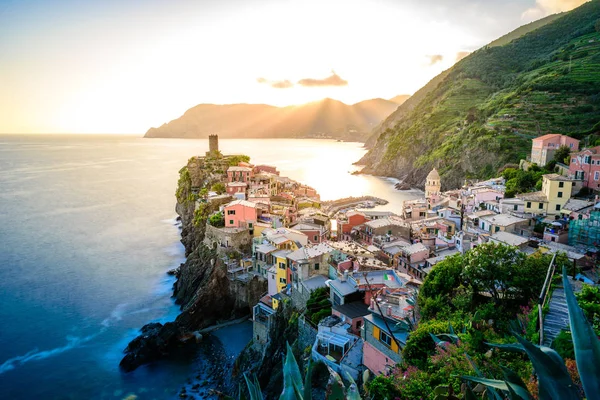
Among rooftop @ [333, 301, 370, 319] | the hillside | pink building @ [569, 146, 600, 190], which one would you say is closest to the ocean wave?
rooftop @ [333, 301, 370, 319]

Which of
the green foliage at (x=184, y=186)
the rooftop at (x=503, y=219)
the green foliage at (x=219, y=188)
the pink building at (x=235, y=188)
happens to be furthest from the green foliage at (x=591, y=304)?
the green foliage at (x=184, y=186)

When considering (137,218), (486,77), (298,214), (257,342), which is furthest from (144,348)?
(486,77)

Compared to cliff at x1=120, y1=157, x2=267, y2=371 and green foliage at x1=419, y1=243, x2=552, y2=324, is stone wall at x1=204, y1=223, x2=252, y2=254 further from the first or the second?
green foliage at x1=419, y1=243, x2=552, y2=324

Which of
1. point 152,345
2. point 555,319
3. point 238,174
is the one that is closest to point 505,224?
point 555,319

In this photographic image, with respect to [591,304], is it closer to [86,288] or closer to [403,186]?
[86,288]

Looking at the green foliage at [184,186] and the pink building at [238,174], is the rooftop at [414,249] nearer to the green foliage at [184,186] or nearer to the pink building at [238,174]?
the pink building at [238,174]
